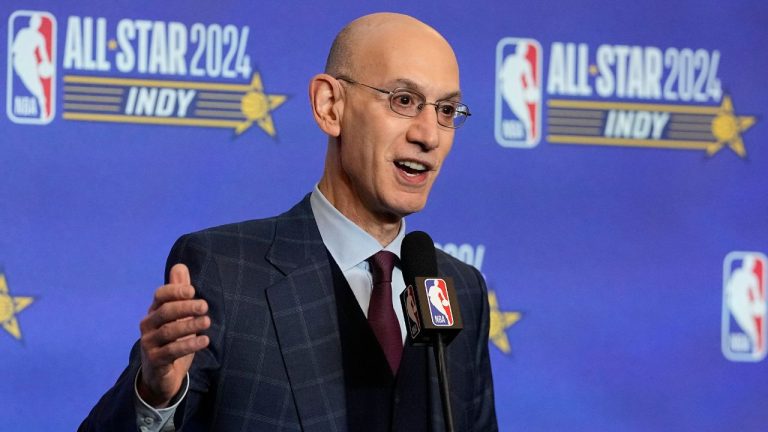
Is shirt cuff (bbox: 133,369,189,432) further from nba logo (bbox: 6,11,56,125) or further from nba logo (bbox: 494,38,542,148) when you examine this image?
nba logo (bbox: 494,38,542,148)

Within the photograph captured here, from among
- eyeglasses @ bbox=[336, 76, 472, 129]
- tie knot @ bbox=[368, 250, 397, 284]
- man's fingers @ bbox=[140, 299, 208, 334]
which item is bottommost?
man's fingers @ bbox=[140, 299, 208, 334]

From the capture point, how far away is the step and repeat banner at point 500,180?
2910 millimetres

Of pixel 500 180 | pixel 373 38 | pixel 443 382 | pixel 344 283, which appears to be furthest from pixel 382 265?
pixel 500 180

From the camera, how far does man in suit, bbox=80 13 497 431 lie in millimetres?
1874

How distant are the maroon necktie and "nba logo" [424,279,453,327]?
37cm

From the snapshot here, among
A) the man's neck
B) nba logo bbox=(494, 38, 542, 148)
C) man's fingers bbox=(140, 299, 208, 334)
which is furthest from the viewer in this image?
nba logo bbox=(494, 38, 542, 148)

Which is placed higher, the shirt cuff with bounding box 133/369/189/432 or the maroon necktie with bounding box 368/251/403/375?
the maroon necktie with bounding box 368/251/403/375

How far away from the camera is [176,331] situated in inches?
58.2

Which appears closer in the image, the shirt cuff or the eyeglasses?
the shirt cuff

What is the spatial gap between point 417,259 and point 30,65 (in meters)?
1.53

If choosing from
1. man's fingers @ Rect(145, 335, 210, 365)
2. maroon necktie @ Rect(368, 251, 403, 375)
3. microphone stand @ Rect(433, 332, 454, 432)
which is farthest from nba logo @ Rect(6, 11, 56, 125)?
microphone stand @ Rect(433, 332, 454, 432)

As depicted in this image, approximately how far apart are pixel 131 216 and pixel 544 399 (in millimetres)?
1172

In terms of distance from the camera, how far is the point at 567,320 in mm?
3225

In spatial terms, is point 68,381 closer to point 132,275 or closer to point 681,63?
point 132,275
